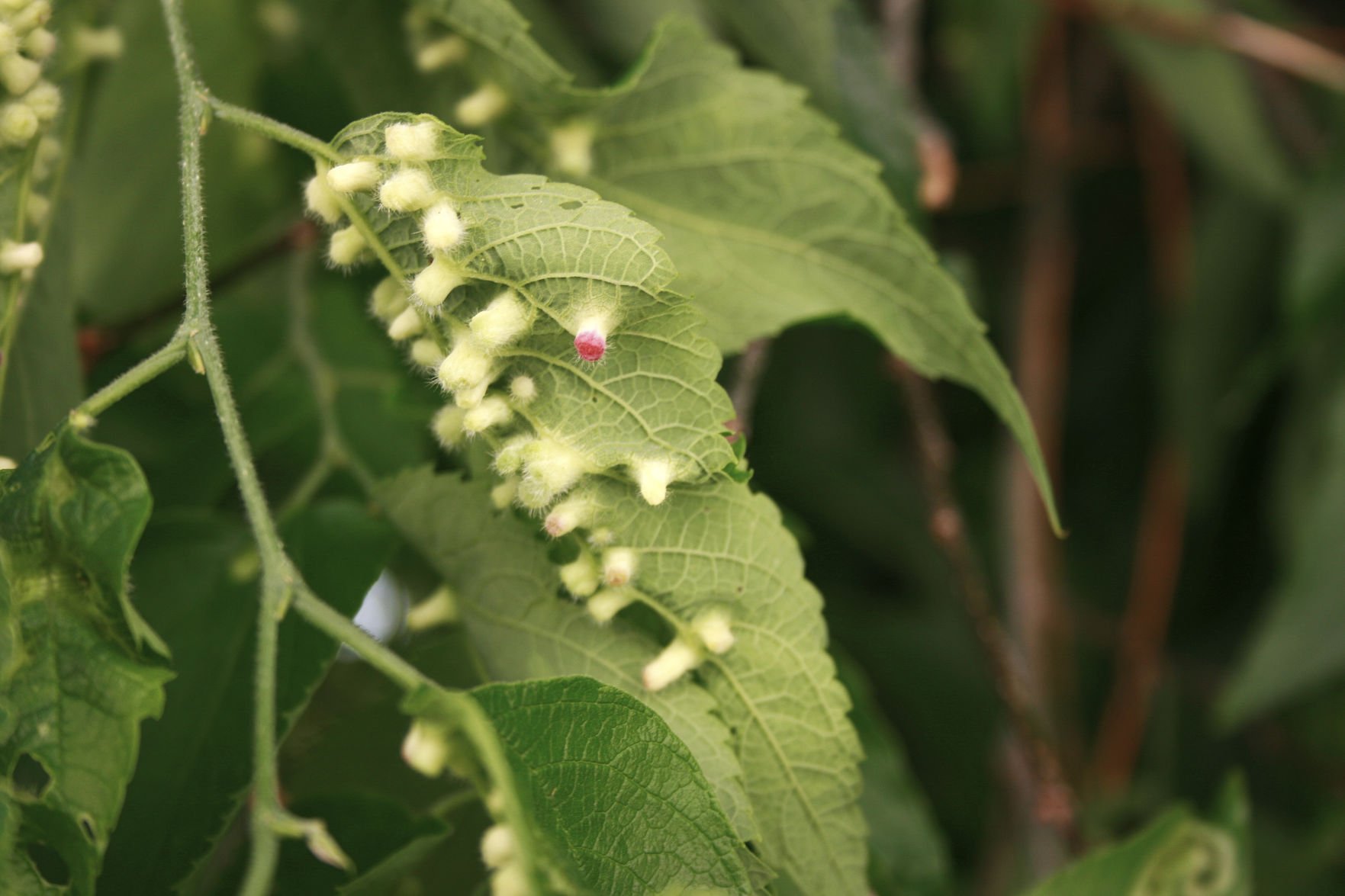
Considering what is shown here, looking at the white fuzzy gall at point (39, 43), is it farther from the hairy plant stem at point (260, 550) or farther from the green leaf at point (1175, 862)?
the green leaf at point (1175, 862)

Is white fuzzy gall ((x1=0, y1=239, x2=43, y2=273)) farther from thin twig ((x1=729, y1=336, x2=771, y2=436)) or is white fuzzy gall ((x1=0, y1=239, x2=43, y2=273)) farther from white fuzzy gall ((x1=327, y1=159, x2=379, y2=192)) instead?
thin twig ((x1=729, y1=336, x2=771, y2=436))

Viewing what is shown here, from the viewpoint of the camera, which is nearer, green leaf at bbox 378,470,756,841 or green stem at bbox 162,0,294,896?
green stem at bbox 162,0,294,896

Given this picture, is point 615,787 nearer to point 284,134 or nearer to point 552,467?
point 552,467

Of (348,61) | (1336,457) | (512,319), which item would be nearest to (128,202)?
(348,61)

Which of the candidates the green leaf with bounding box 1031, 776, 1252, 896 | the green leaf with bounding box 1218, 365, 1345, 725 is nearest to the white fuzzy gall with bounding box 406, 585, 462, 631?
the green leaf with bounding box 1031, 776, 1252, 896

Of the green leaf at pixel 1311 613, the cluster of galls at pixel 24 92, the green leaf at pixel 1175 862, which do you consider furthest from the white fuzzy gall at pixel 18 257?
the green leaf at pixel 1311 613

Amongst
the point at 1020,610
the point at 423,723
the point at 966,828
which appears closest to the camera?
the point at 423,723

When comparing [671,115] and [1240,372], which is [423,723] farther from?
[1240,372]
